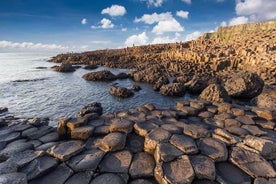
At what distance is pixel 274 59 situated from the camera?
17.4 metres

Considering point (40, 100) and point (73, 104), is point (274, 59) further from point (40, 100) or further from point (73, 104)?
point (40, 100)

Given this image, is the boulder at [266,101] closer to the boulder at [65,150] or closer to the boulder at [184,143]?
the boulder at [184,143]

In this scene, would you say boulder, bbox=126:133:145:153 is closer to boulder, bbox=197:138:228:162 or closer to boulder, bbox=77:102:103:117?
boulder, bbox=197:138:228:162

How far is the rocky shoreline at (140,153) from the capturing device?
334 centimetres

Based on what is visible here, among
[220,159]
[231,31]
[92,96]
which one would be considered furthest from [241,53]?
[231,31]

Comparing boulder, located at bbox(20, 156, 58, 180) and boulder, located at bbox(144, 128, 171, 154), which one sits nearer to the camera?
boulder, located at bbox(20, 156, 58, 180)

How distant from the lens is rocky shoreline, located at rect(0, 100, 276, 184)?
334cm

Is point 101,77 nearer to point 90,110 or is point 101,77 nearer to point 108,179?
point 90,110

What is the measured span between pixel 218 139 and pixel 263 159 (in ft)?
3.12

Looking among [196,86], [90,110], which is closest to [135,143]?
[90,110]

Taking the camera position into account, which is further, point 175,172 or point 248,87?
point 248,87

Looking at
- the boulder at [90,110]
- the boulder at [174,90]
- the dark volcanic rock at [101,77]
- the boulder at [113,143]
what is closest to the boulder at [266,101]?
the boulder at [174,90]

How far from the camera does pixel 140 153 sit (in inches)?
158

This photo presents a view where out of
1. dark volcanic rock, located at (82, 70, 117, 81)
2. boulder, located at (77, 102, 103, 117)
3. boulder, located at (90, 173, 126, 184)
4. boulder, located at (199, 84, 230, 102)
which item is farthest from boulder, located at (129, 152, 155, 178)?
dark volcanic rock, located at (82, 70, 117, 81)
